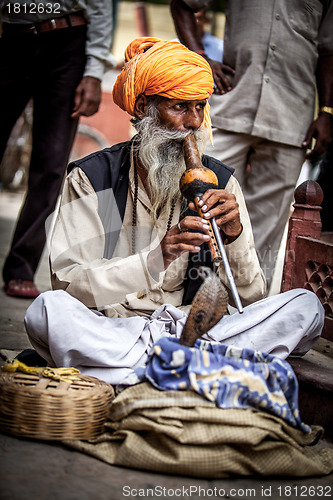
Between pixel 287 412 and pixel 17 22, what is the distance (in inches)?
107

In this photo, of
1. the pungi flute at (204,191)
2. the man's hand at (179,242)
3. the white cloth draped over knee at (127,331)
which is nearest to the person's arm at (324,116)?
the pungi flute at (204,191)

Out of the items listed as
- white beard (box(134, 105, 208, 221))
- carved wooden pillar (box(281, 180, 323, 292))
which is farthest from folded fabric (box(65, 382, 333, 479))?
carved wooden pillar (box(281, 180, 323, 292))

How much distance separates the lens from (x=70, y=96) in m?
3.58

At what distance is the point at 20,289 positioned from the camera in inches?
143

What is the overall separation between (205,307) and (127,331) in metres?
0.45

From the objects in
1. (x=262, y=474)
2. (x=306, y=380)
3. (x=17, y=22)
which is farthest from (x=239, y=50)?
(x=262, y=474)

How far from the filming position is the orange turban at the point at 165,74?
Result: 2.40 metres

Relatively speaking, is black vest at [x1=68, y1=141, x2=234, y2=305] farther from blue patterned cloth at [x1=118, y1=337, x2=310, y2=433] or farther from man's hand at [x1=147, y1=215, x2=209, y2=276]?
blue patterned cloth at [x1=118, y1=337, x2=310, y2=433]

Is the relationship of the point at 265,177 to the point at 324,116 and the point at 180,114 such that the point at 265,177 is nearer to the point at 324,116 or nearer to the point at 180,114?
the point at 324,116

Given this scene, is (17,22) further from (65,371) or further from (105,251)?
(65,371)

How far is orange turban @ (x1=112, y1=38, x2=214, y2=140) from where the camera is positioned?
2.40 metres

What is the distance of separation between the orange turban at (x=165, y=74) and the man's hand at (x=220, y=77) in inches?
30.7

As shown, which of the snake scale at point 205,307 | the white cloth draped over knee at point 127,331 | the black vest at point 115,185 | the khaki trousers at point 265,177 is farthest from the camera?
the khaki trousers at point 265,177

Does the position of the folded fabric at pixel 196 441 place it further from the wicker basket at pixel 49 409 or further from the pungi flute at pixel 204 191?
the pungi flute at pixel 204 191
